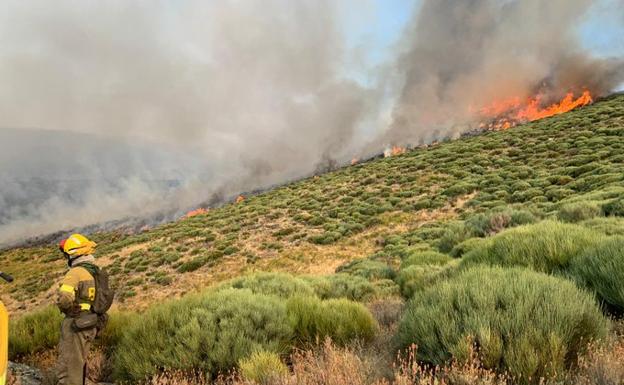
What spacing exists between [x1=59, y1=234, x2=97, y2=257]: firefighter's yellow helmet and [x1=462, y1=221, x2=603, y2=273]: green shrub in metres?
7.10

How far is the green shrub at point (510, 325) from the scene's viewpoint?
3.40 metres

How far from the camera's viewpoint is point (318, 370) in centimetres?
390

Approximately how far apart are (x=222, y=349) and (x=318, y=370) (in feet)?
6.80

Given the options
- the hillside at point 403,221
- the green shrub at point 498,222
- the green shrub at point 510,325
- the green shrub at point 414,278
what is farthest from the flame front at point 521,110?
the green shrub at point 510,325

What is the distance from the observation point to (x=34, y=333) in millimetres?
7324

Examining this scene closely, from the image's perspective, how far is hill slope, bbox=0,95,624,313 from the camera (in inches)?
798

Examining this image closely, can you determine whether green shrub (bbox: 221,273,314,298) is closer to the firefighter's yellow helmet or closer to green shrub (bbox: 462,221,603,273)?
the firefighter's yellow helmet

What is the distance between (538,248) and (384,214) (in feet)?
68.7

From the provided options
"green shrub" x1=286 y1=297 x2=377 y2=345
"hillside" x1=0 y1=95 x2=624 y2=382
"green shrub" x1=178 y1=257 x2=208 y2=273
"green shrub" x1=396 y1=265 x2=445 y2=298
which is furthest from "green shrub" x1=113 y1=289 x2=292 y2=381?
"green shrub" x1=178 y1=257 x2=208 y2=273

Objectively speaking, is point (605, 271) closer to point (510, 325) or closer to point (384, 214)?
point (510, 325)

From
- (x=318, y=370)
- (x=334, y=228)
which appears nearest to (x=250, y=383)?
(x=318, y=370)

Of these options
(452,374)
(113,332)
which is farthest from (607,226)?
(113,332)

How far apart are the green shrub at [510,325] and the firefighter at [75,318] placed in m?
4.68

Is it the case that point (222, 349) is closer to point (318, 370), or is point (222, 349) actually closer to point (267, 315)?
point (267, 315)
